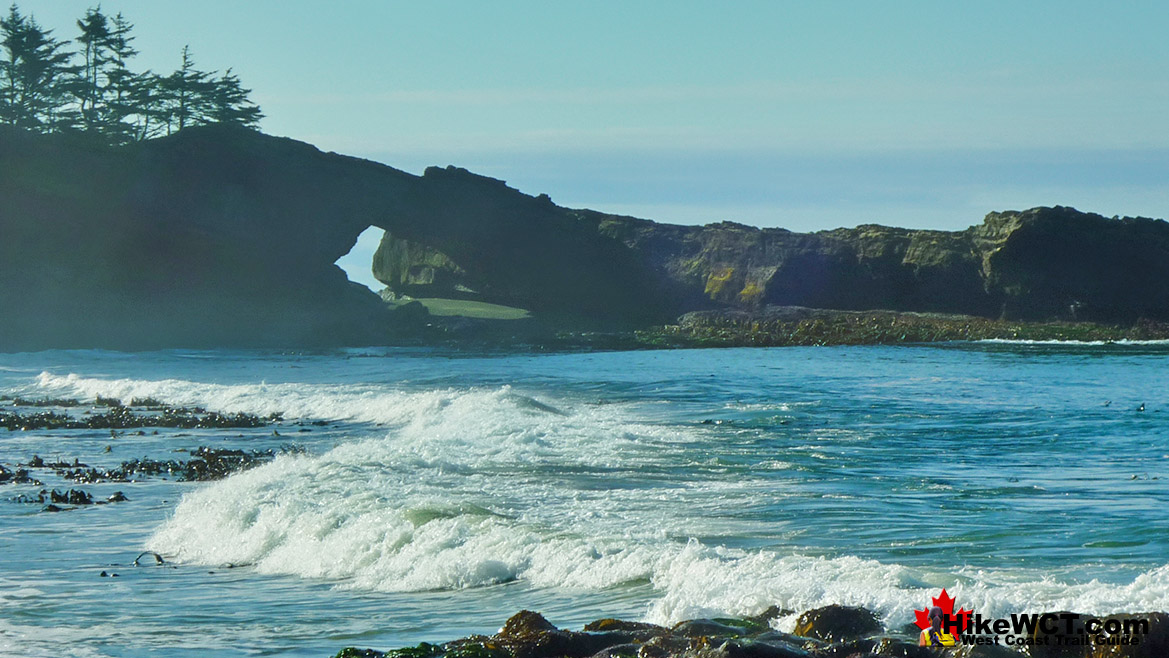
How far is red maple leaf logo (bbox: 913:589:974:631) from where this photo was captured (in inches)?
277

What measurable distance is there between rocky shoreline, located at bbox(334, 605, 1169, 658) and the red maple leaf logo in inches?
3.3

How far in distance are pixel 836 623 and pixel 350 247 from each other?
65780 millimetres

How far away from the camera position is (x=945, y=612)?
721 cm

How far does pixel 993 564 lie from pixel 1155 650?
352cm

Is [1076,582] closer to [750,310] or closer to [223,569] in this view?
[223,569]

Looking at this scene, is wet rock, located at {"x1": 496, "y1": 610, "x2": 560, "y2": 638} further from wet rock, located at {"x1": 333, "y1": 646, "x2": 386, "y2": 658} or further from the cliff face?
the cliff face

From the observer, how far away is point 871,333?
6269 centimetres

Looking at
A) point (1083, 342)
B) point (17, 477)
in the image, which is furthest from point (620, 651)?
point (1083, 342)

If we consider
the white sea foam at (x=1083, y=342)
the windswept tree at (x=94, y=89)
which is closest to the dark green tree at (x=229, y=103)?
the windswept tree at (x=94, y=89)

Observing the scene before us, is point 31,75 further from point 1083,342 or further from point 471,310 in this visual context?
point 1083,342

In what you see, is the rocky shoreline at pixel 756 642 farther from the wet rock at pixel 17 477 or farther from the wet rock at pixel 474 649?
the wet rock at pixel 17 477

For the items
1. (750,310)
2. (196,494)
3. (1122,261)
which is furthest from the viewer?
(750,310)

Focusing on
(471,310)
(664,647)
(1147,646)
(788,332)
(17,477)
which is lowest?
(17,477)

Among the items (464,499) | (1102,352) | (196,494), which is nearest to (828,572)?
(464,499)
